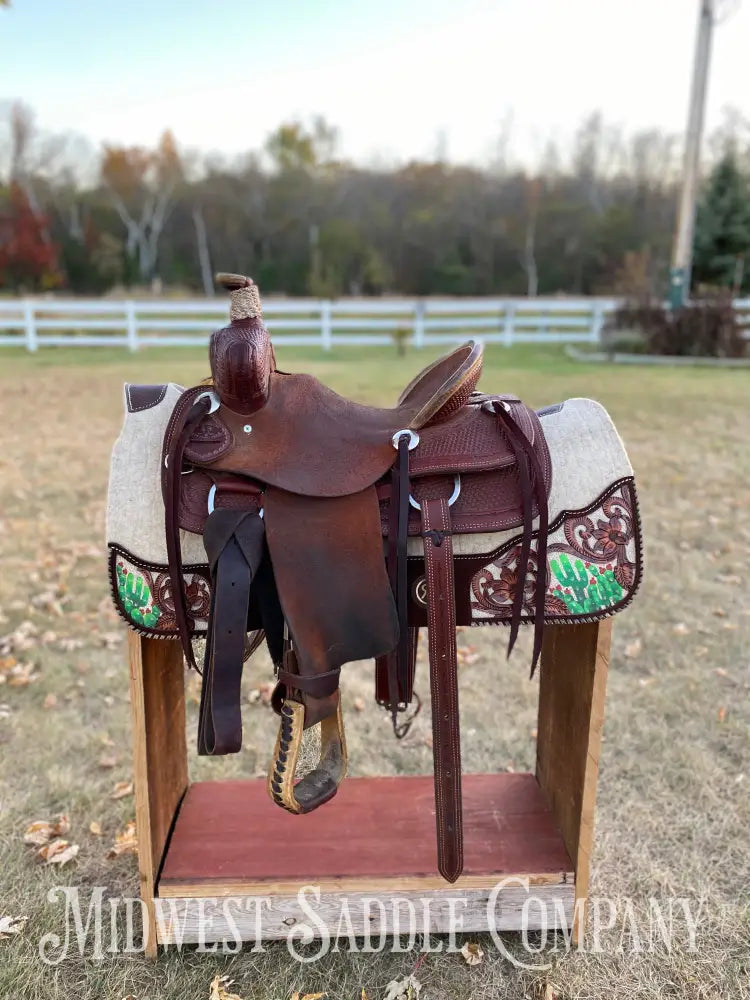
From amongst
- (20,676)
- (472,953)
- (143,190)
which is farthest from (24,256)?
(472,953)

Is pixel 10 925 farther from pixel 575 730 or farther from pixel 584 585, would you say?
pixel 584 585

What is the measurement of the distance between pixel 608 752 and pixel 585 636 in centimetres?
100

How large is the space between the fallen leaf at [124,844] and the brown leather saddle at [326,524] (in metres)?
0.85

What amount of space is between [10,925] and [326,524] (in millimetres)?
1363

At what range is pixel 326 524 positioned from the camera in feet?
4.72

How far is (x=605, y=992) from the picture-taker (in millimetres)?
1633

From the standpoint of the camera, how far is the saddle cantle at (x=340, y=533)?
1.42 meters

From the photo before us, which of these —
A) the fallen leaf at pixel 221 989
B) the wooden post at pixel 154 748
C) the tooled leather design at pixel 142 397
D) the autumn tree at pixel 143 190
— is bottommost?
the fallen leaf at pixel 221 989

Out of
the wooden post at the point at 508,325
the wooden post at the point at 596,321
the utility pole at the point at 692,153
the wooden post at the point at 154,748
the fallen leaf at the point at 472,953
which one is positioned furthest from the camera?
the wooden post at the point at 508,325

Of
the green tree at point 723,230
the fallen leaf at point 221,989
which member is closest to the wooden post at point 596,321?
the green tree at point 723,230

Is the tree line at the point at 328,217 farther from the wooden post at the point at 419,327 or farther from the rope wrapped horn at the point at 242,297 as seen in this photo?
the rope wrapped horn at the point at 242,297

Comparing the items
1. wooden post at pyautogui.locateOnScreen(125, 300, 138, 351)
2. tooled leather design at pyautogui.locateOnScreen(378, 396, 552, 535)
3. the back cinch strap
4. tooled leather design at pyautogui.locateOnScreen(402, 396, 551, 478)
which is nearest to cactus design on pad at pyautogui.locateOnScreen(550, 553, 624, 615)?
tooled leather design at pyautogui.locateOnScreen(378, 396, 552, 535)

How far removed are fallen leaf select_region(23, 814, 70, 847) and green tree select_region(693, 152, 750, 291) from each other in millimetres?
21665

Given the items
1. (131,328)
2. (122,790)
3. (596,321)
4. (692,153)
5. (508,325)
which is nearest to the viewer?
(122,790)
